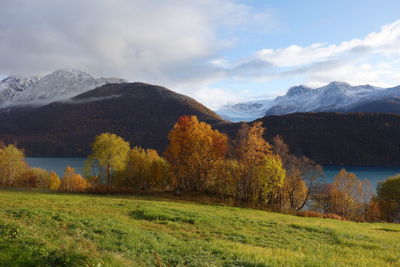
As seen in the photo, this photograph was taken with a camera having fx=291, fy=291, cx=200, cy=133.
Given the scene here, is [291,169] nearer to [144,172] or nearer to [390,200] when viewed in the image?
[390,200]

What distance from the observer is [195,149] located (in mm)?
50438

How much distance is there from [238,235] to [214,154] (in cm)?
3215

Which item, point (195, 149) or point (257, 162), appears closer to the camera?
point (257, 162)

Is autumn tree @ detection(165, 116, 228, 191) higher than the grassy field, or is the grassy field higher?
autumn tree @ detection(165, 116, 228, 191)

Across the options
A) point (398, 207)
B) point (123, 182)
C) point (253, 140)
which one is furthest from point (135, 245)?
point (398, 207)

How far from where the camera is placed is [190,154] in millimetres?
51250

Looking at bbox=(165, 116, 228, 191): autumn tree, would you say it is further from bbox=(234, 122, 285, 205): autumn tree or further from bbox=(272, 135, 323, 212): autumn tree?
bbox=(272, 135, 323, 212): autumn tree

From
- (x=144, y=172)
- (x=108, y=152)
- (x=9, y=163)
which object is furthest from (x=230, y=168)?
(x=9, y=163)

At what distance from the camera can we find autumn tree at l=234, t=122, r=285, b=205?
153 feet

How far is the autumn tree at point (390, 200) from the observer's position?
74.4 m

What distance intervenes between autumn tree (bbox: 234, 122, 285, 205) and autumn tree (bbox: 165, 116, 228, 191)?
389 centimetres

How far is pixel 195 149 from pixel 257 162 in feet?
35.3

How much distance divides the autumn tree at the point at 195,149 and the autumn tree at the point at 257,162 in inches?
153

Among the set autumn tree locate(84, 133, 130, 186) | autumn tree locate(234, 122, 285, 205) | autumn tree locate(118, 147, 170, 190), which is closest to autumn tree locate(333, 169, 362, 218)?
autumn tree locate(234, 122, 285, 205)
